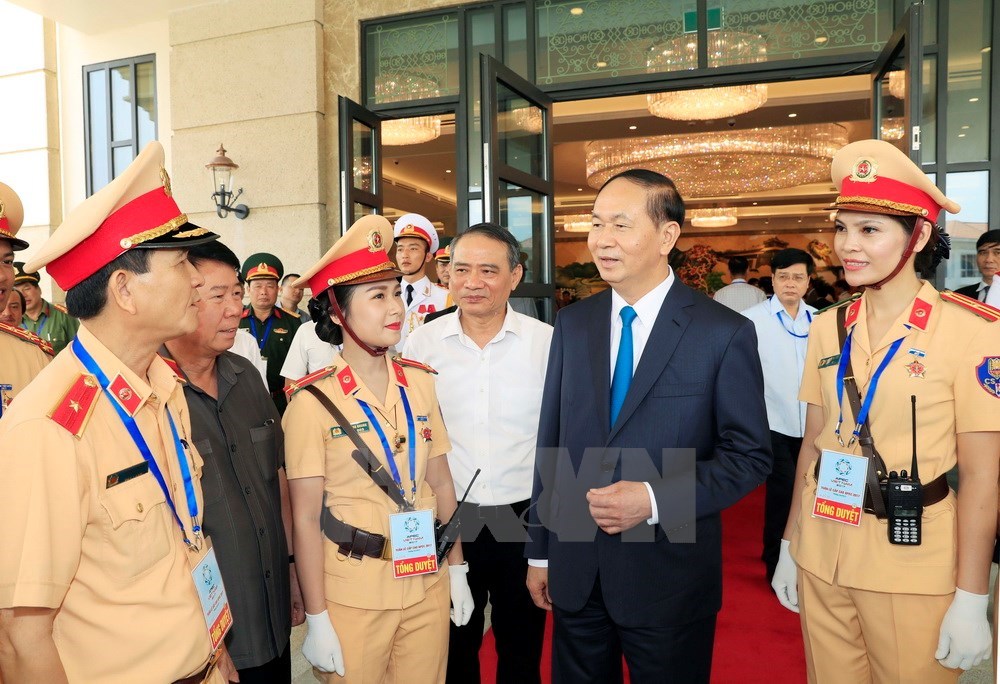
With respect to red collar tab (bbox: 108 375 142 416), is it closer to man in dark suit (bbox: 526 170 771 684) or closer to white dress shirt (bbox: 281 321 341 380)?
man in dark suit (bbox: 526 170 771 684)

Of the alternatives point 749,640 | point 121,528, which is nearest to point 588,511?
point 121,528

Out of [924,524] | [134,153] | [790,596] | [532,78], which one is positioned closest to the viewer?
[924,524]

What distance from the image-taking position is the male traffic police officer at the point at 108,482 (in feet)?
3.19

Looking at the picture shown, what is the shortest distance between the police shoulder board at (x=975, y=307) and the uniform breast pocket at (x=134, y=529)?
5.82ft

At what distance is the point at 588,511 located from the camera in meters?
1.65

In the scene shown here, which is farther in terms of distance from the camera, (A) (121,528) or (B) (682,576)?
(B) (682,576)

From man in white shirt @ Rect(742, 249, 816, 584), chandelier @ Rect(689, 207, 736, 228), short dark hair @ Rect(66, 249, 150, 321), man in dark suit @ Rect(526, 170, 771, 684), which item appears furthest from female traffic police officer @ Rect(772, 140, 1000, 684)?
chandelier @ Rect(689, 207, 736, 228)

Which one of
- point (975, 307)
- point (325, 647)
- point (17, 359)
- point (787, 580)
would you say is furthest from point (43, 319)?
point (975, 307)

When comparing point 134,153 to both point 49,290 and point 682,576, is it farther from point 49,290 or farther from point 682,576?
point 682,576

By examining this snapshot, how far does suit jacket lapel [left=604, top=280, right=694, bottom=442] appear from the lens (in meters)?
1.56

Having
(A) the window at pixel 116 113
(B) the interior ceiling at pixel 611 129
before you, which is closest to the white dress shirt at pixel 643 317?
(B) the interior ceiling at pixel 611 129

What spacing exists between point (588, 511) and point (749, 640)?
1.78 meters

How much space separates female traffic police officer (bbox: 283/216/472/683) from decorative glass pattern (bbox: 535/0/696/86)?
3.84 metres

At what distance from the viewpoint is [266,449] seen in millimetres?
1750
